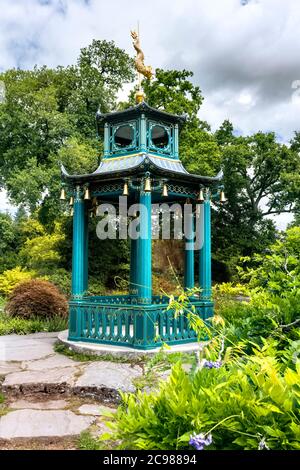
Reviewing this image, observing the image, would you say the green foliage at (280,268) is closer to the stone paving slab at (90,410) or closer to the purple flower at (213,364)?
the purple flower at (213,364)

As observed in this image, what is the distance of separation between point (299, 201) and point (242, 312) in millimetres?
20933

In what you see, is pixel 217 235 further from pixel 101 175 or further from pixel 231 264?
pixel 101 175

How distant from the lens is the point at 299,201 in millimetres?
22547

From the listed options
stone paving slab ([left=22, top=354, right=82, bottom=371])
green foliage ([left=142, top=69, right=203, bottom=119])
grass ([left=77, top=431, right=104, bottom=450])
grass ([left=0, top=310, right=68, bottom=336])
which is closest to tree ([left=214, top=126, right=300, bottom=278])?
green foliage ([left=142, top=69, right=203, bottom=119])

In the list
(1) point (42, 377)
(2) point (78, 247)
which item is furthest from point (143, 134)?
(1) point (42, 377)

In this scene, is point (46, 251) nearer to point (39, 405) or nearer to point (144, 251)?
point (144, 251)

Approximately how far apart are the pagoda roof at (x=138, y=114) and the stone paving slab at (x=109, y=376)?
4511 millimetres

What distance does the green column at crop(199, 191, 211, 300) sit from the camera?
26.1 feet

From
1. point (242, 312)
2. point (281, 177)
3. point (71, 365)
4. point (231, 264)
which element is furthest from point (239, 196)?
point (242, 312)

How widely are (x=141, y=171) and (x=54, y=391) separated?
368cm

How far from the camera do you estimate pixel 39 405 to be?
4.36m

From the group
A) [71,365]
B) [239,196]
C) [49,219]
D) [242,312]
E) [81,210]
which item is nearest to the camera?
[242,312]

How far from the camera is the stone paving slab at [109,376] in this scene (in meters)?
4.92

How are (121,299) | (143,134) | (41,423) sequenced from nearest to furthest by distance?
1. (41,423)
2. (143,134)
3. (121,299)
